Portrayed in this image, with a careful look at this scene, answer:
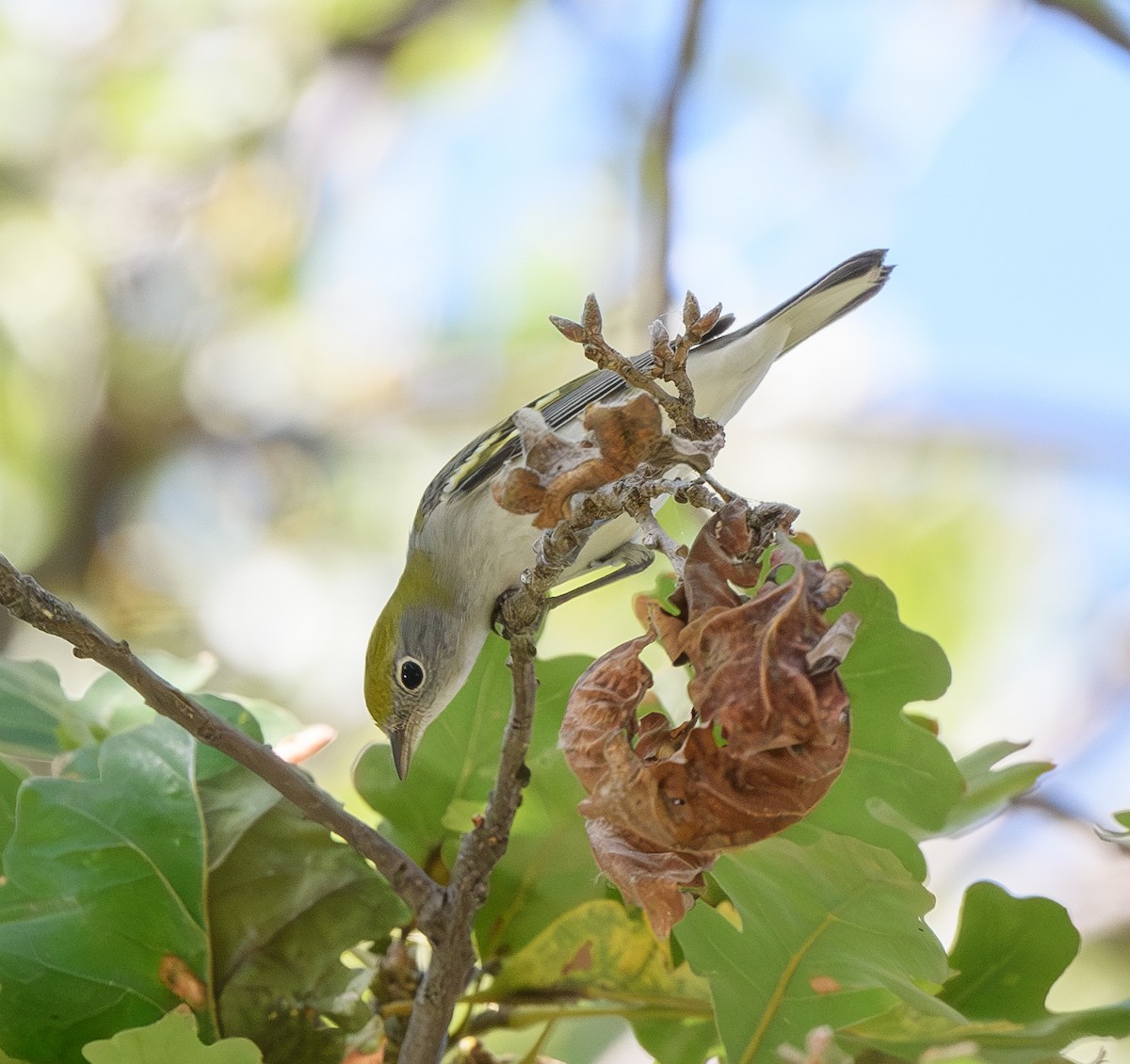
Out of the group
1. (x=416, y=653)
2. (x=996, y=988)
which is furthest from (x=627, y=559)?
(x=996, y=988)

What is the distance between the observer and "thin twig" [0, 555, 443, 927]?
0.82 metres

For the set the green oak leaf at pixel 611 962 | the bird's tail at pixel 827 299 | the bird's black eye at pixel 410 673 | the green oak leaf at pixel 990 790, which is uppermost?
the bird's tail at pixel 827 299

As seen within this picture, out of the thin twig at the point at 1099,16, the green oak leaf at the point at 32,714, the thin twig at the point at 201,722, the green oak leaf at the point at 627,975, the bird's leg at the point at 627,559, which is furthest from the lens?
the thin twig at the point at 1099,16

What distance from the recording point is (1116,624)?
9.58 feet

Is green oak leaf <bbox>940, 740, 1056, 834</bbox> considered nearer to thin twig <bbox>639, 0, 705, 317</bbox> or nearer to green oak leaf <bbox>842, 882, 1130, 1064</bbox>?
green oak leaf <bbox>842, 882, 1130, 1064</bbox>

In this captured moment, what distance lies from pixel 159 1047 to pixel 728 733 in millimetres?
469

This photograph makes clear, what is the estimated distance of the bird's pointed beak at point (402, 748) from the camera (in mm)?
1261

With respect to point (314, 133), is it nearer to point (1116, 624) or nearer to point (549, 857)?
point (1116, 624)

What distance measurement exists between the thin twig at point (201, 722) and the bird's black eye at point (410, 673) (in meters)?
0.89

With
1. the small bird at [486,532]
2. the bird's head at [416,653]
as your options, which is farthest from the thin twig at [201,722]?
the small bird at [486,532]

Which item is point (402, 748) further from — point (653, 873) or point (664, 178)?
point (664, 178)

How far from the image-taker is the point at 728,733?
0.69m

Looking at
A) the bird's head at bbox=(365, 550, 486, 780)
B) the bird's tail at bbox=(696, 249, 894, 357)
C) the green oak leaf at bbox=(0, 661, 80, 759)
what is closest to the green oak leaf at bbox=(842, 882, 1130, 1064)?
the bird's head at bbox=(365, 550, 486, 780)

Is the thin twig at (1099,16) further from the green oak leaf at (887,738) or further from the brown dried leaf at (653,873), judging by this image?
the brown dried leaf at (653,873)
